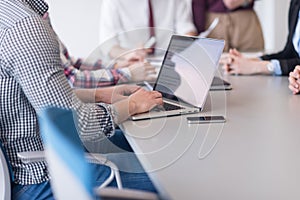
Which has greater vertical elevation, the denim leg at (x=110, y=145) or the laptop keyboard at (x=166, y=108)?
the laptop keyboard at (x=166, y=108)

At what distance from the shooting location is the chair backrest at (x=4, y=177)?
47.5 inches

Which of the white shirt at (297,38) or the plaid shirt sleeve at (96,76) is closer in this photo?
the plaid shirt sleeve at (96,76)

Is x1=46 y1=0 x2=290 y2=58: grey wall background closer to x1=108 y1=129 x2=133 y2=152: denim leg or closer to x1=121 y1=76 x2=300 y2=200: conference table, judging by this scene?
x1=108 y1=129 x2=133 y2=152: denim leg

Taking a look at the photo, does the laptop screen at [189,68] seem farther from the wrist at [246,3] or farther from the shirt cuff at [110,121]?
the wrist at [246,3]

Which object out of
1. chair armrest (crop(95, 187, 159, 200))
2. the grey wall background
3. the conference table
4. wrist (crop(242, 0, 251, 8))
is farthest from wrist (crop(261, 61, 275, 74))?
the grey wall background

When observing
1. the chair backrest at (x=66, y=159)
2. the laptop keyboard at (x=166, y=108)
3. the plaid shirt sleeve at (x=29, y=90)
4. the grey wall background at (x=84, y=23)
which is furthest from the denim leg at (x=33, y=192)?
the grey wall background at (x=84, y=23)

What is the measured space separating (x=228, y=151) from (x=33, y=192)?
59 centimetres

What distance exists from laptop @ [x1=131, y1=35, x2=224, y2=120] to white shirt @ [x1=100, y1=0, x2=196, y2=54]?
1213mm

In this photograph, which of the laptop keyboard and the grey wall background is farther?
the grey wall background

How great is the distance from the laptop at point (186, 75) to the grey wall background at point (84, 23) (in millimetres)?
2383

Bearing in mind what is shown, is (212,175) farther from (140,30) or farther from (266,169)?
(140,30)

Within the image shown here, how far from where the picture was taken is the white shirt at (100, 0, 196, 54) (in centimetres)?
280

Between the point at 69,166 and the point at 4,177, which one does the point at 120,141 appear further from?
the point at 69,166

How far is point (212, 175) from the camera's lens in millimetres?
953
